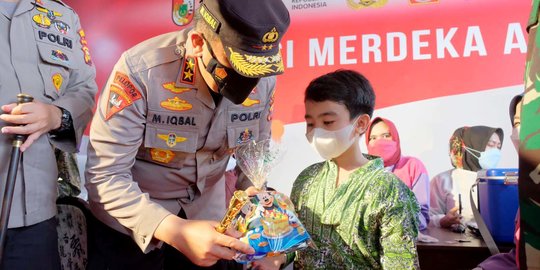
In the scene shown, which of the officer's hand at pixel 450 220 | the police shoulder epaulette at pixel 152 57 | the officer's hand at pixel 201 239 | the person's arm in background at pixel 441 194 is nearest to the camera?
the officer's hand at pixel 201 239

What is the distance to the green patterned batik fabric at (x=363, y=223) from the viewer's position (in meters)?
1.57

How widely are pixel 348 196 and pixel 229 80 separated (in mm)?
→ 714

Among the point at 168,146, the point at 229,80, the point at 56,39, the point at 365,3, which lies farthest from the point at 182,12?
the point at 229,80

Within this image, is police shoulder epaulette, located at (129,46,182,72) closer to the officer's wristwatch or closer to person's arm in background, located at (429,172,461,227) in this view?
the officer's wristwatch

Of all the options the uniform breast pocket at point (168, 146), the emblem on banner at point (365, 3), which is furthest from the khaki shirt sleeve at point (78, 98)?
the emblem on banner at point (365, 3)

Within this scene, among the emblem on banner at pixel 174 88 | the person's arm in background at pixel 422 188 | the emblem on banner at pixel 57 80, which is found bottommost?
the person's arm in background at pixel 422 188

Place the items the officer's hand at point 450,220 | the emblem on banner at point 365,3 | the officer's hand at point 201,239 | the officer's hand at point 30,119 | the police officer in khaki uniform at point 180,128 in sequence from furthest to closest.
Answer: the emblem on banner at point 365,3 < the officer's hand at point 450,220 < the officer's hand at point 30,119 < the police officer in khaki uniform at point 180,128 < the officer's hand at point 201,239

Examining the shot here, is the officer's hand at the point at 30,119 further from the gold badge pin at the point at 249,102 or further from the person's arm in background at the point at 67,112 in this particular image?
the gold badge pin at the point at 249,102

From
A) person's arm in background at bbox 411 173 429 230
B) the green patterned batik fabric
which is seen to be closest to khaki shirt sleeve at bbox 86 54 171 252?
the green patterned batik fabric

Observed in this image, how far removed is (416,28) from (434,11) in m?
0.21

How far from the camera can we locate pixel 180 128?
5.18ft

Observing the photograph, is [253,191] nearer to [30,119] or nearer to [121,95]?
[121,95]

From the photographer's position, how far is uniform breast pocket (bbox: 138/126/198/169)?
154 cm

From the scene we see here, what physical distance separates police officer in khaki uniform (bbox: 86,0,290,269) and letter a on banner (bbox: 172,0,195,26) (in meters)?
3.03
